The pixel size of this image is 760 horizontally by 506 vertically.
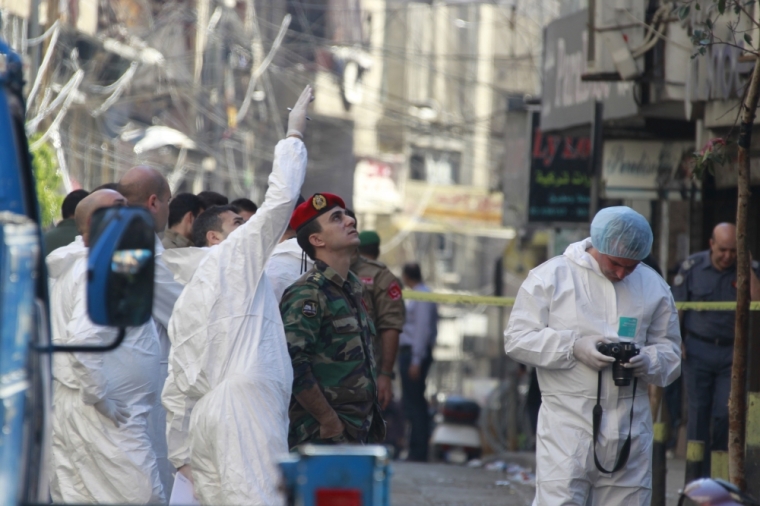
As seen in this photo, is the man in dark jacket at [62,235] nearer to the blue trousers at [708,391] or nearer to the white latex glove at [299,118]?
the white latex glove at [299,118]

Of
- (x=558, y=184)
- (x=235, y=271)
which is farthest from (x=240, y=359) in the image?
(x=558, y=184)

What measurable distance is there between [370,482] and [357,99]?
36.0 meters

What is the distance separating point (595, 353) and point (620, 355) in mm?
124

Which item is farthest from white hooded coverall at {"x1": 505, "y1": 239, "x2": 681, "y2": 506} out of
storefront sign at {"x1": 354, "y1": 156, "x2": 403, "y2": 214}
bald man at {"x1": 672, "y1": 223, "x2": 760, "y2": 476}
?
storefront sign at {"x1": 354, "y1": 156, "x2": 403, "y2": 214}

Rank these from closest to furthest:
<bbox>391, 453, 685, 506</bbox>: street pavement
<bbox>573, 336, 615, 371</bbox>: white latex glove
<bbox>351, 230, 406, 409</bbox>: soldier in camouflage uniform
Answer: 1. <bbox>573, 336, 615, 371</bbox>: white latex glove
2. <bbox>351, 230, 406, 409</bbox>: soldier in camouflage uniform
3. <bbox>391, 453, 685, 506</bbox>: street pavement

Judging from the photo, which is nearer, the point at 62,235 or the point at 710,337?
the point at 62,235

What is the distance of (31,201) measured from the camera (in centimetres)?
346

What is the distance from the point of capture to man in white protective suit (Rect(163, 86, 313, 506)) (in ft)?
16.1

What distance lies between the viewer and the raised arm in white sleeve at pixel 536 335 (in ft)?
19.1

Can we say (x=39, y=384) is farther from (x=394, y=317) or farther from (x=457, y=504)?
(x=457, y=504)

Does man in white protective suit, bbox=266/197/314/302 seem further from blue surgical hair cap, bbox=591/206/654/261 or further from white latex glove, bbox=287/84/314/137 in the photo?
blue surgical hair cap, bbox=591/206/654/261

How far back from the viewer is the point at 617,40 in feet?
38.1

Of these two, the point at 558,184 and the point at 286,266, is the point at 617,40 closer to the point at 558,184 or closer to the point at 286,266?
the point at 558,184

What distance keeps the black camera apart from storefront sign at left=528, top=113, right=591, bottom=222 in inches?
372
